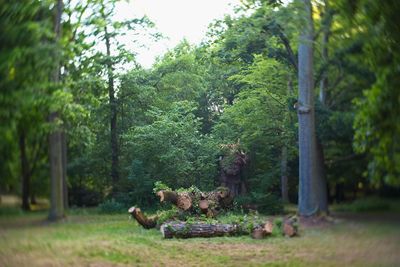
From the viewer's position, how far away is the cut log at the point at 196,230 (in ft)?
39.8

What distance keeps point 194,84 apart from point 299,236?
63.3 feet

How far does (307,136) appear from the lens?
54.5ft

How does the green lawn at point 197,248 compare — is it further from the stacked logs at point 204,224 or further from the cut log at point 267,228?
the stacked logs at point 204,224

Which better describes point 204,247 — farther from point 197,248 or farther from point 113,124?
point 113,124

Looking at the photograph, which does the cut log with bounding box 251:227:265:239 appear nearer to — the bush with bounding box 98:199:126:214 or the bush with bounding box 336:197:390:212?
the bush with bounding box 336:197:390:212

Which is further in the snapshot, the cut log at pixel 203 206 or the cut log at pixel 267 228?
the cut log at pixel 203 206

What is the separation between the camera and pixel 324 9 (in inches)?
171

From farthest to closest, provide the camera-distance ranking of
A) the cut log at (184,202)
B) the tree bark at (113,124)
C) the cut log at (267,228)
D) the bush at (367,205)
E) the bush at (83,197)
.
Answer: the tree bark at (113,124), the bush at (83,197), the cut log at (184,202), the cut log at (267,228), the bush at (367,205)

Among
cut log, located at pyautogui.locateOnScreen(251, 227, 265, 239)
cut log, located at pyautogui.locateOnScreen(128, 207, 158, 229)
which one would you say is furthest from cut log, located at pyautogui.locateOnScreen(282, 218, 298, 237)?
cut log, located at pyautogui.locateOnScreen(128, 207, 158, 229)

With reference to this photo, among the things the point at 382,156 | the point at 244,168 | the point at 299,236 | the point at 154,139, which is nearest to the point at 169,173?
the point at 154,139

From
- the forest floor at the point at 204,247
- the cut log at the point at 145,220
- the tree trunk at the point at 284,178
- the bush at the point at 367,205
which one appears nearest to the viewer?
the bush at the point at 367,205

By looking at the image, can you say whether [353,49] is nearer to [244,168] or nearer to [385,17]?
[385,17]

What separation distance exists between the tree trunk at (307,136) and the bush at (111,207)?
846cm

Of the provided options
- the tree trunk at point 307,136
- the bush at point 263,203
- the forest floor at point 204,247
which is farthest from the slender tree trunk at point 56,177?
the tree trunk at point 307,136
